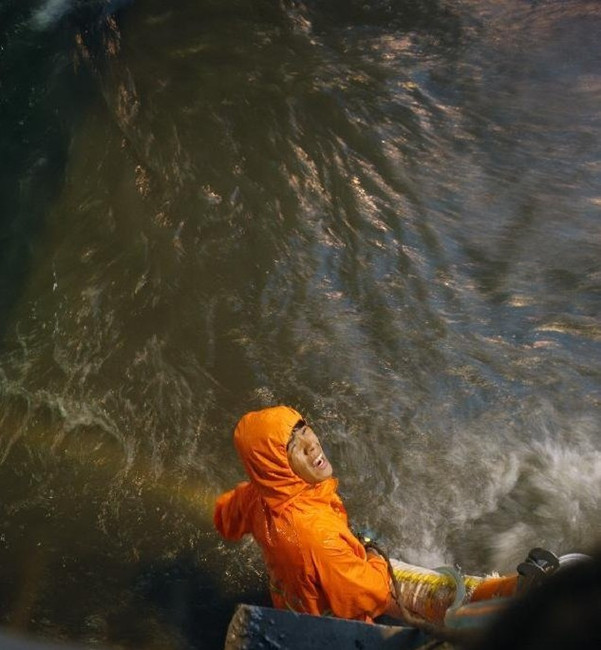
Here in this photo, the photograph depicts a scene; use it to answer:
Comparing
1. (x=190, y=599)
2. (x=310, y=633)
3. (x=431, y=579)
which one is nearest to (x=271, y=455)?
(x=431, y=579)

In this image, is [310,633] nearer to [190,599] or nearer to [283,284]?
[190,599]

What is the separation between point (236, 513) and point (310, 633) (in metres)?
1.69

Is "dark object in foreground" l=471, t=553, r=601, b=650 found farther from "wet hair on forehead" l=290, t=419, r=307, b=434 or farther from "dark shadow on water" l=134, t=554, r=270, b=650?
"dark shadow on water" l=134, t=554, r=270, b=650

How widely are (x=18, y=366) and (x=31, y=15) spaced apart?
4868 mm

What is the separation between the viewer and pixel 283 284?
18.2 feet

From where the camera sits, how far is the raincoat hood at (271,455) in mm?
3189

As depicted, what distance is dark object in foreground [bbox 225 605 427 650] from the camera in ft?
6.31

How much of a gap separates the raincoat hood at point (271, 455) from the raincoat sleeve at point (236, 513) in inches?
10.8

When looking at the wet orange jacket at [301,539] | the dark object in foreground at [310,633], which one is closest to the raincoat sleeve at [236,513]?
the wet orange jacket at [301,539]

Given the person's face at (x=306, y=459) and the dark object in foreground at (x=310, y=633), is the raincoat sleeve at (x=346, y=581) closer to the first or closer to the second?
the person's face at (x=306, y=459)

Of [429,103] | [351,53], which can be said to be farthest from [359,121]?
→ [351,53]

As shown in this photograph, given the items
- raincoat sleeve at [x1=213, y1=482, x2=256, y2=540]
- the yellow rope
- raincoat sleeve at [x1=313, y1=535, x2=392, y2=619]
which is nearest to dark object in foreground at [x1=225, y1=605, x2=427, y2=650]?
raincoat sleeve at [x1=313, y1=535, x2=392, y2=619]

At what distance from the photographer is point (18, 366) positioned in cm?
538

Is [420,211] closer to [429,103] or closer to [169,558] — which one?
[429,103]
